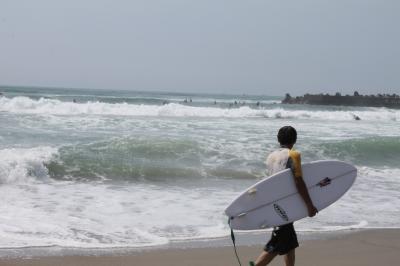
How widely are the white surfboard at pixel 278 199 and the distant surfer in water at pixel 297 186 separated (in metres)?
0.05

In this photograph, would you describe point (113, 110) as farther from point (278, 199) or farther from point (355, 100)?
point (355, 100)

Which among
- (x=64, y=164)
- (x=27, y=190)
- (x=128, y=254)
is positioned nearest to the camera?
(x=128, y=254)

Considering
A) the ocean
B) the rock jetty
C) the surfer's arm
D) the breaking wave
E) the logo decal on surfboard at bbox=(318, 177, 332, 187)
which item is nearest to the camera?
the surfer's arm

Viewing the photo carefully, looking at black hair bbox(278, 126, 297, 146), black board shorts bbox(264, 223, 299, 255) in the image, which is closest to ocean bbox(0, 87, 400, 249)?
black board shorts bbox(264, 223, 299, 255)

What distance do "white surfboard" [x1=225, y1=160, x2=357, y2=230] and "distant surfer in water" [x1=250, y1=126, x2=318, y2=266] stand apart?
0.18 feet

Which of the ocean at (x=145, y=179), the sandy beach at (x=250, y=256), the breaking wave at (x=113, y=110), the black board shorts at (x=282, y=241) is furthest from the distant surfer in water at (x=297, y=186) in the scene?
the breaking wave at (x=113, y=110)

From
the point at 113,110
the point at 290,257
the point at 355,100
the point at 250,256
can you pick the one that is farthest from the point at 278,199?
the point at 355,100

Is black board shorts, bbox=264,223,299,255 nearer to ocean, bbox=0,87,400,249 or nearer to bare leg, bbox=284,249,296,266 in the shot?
bare leg, bbox=284,249,296,266

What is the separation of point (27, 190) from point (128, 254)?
11.5ft

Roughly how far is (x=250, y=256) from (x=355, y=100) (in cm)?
5962

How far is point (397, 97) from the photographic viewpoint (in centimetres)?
5938

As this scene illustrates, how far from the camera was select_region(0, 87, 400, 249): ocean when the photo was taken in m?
6.21

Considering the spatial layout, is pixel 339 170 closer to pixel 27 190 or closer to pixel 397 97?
pixel 27 190

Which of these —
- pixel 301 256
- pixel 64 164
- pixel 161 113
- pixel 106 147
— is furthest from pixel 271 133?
pixel 301 256
